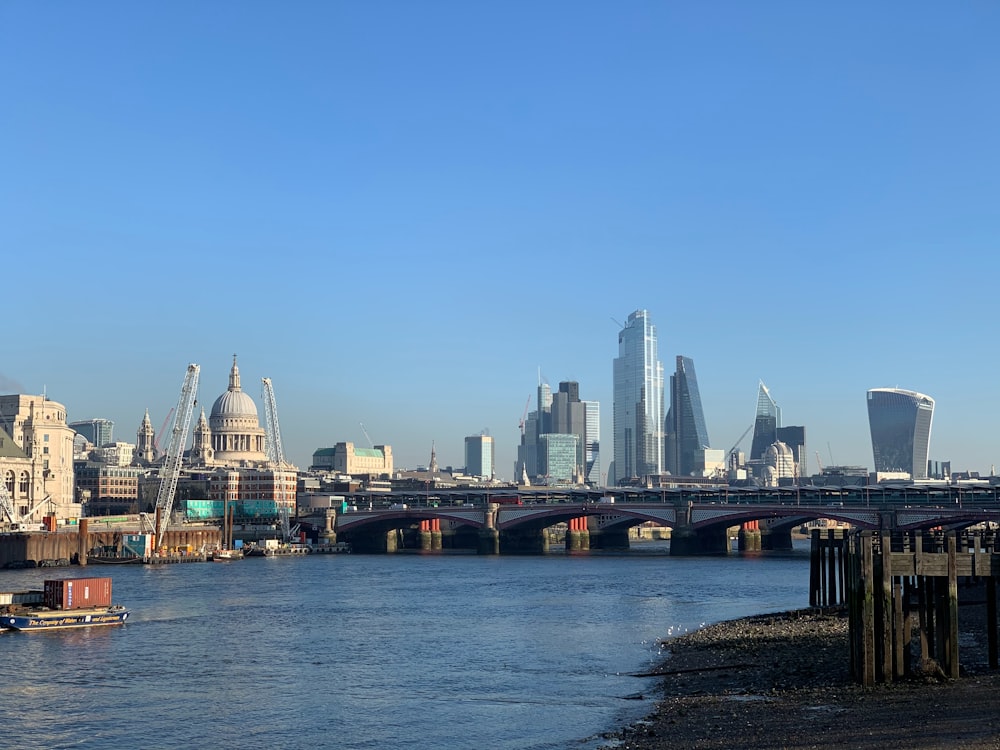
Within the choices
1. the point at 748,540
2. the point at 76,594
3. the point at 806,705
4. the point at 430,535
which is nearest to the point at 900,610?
the point at 806,705

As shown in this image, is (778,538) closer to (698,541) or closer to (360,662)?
(698,541)

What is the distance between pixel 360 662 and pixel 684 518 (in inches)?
4222

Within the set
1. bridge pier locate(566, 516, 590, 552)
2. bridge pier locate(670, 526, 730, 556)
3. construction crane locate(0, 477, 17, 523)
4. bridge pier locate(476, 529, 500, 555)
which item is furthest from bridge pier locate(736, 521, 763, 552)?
construction crane locate(0, 477, 17, 523)

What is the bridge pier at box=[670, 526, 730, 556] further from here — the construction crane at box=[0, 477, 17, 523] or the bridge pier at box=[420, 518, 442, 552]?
the construction crane at box=[0, 477, 17, 523]

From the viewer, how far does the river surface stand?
135 ft

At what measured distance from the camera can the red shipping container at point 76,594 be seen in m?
71.2

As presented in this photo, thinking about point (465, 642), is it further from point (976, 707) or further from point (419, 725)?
point (976, 707)

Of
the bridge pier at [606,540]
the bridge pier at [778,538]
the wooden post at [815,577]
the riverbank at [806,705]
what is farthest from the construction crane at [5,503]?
the riverbank at [806,705]

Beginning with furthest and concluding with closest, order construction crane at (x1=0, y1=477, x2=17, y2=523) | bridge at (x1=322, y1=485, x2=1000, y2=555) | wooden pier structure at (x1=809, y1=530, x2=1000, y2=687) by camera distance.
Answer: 1. construction crane at (x1=0, y1=477, x2=17, y2=523)
2. bridge at (x1=322, y1=485, x2=1000, y2=555)
3. wooden pier structure at (x1=809, y1=530, x2=1000, y2=687)

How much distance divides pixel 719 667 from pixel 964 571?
1191 cm

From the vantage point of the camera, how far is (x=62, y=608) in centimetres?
7094

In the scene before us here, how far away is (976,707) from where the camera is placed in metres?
36.1

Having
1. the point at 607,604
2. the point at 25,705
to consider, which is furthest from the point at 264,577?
the point at 25,705

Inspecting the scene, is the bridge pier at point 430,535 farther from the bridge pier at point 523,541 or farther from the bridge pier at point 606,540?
Answer: the bridge pier at point 606,540
